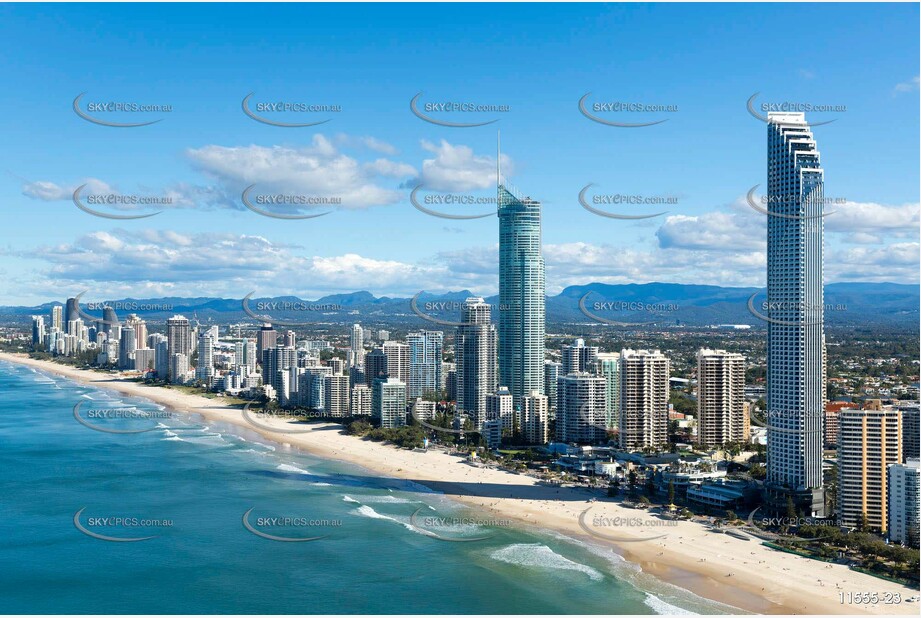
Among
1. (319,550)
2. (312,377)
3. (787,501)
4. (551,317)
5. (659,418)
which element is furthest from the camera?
(551,317)

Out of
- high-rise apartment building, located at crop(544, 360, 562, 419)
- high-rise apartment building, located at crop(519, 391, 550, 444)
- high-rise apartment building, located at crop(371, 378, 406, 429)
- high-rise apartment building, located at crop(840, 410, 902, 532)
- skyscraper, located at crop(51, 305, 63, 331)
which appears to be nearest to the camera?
high-rise apartment building, located at crop(840, 410, 902, 532)

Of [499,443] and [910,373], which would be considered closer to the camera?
[499,443]

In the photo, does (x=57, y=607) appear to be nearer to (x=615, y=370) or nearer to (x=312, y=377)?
(x=615, y=370)

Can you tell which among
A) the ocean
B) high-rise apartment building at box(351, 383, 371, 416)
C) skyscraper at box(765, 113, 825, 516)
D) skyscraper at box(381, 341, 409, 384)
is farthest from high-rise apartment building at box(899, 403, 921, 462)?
skyscraper at box(381, 341, 409, 384)

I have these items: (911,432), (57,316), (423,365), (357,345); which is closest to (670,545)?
(911,432)

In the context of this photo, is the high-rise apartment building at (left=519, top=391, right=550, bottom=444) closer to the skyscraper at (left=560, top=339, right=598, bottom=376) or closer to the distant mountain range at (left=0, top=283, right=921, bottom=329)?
the skyscraper at (left=560, top=339, right=598, bottom=376)

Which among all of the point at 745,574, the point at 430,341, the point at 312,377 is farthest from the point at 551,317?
the point at 745,574
